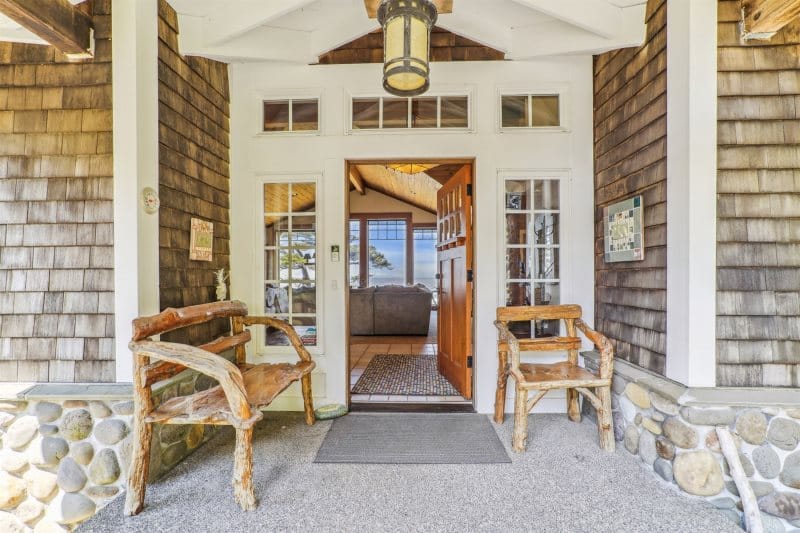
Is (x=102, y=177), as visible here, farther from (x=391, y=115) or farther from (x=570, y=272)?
(x=570, y=272)

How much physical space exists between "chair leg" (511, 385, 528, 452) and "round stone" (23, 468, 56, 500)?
104 inches

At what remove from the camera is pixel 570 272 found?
2895 mm

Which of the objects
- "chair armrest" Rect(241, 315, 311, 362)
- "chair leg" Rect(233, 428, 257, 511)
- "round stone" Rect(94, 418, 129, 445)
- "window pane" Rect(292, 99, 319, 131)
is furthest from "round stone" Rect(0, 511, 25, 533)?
"window pane" Rect(292, 99, 319, 131)

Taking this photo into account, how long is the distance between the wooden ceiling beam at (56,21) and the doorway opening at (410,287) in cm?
177

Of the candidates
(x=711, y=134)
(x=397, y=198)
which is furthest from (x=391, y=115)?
(x=397, y=198)

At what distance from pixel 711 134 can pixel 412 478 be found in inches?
95.1

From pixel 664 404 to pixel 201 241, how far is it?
3017mm

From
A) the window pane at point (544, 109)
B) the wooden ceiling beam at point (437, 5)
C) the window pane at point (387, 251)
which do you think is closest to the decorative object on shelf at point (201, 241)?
the wooden ceiling beam at point (437, 5)

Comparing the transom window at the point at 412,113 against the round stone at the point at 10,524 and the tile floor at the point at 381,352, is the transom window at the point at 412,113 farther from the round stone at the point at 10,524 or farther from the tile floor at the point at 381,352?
the round stone at the point at 10,524

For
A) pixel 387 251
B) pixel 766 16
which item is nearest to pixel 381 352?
pixel 766 16

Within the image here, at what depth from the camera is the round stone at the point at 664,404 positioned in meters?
1.93

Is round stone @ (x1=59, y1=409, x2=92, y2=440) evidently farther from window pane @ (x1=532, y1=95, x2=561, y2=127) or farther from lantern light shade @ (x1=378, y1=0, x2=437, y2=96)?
window pane @ (x1=532, y1=95, x2=561, y2=127)

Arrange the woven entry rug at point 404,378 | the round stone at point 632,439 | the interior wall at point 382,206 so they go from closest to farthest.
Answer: the round stone at point 632,439 < the woven entry rug at point 404,378 < the interior wall at point 382,206

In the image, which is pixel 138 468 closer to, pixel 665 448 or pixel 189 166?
pixel 189 166
